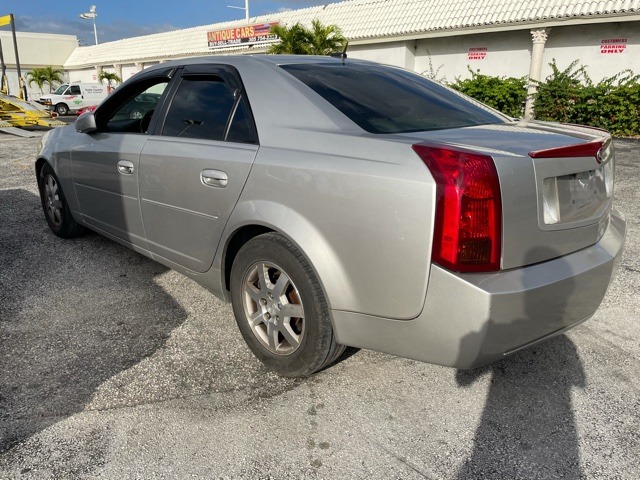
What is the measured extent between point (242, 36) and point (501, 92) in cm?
1562

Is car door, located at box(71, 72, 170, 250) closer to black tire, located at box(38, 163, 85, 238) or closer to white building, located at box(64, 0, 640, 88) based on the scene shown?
black tire, located at box(38, 163, 85, 238)

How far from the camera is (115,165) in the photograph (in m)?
3.64

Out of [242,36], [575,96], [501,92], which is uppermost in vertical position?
[242,36]

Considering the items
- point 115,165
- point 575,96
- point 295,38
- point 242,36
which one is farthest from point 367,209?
point 242,36

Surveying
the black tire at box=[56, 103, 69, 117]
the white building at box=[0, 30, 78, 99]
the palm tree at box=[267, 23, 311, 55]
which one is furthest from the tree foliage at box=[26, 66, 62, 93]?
the palm tree at box=[267, 23, 311, 55]

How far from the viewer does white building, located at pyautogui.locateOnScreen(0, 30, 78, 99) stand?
47906 mm

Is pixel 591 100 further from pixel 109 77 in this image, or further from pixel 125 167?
pixel 109 77

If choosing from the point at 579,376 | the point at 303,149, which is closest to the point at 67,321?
the point at 303,149

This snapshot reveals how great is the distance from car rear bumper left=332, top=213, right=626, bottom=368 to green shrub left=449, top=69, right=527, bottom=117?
1573 centimetres

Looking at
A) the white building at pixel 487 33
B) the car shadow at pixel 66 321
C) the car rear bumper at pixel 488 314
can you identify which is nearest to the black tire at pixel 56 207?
the car shadow at pixel 66 321

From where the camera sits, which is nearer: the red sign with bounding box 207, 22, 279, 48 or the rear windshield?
the rear windshield

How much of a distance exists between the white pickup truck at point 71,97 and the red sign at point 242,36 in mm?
8567

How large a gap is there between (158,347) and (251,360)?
57 cm

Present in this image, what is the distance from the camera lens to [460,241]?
1.97 m
